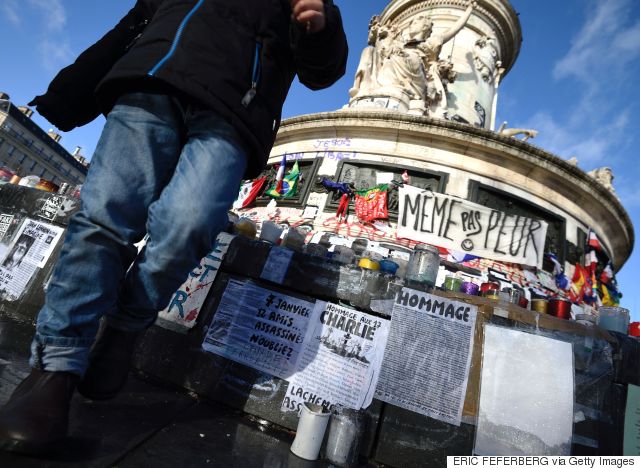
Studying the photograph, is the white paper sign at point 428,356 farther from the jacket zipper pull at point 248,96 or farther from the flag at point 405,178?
the flag at point 405,178

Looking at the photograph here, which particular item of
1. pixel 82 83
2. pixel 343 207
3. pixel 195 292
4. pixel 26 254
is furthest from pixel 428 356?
pixel 343 207

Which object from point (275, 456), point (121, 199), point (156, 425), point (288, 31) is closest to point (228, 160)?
point (121, 199)

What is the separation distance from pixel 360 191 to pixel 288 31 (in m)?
6.55

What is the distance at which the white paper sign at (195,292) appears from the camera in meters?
2.28

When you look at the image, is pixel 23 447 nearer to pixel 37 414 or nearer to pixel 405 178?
pixel 37 414

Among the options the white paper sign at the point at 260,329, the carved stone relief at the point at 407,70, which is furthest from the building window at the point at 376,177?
the white paper sign at the point at 260,329

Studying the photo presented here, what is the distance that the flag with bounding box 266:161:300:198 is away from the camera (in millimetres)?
9039

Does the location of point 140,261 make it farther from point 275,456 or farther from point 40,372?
point 275,456

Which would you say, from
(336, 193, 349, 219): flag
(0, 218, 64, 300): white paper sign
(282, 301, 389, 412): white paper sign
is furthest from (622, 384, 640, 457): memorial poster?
(336, 193, 349, 219): flag

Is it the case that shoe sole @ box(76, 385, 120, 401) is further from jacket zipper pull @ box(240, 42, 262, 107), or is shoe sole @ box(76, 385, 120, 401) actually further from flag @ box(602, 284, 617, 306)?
flag @ box(602, 284, 617, 306)

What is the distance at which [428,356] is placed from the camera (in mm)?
1946

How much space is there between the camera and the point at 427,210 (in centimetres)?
737

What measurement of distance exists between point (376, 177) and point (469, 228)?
2579 mm

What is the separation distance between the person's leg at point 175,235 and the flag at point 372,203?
6310 millimetres
